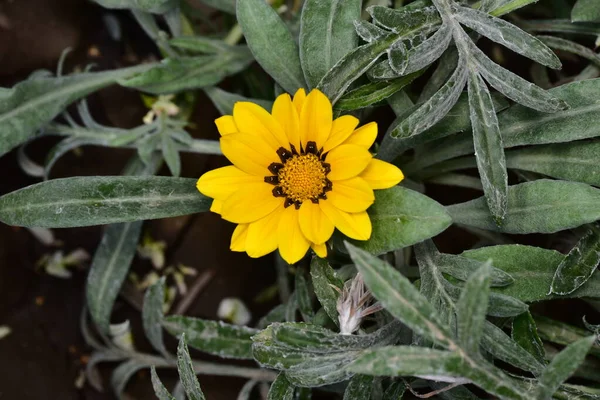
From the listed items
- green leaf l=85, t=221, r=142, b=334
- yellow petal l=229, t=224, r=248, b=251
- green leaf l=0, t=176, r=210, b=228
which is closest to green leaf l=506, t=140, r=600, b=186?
yellow petal l=229, t=224, r=248, b=251

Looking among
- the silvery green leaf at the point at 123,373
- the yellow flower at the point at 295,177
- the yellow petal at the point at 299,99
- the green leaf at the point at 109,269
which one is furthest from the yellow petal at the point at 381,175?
the silvery green leaf at the point at 123,373

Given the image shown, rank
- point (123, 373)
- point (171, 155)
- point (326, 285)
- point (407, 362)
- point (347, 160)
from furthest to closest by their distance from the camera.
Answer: point (123, 373)
point (171, 155)
point (326, 285)
point (347, 160)
point (407, 362)

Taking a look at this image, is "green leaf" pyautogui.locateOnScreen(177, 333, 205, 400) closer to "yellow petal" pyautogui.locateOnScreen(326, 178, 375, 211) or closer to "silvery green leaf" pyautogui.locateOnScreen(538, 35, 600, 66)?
"yellow petal" pyautogui.locateOnScreen(326, 178, 375, 211)

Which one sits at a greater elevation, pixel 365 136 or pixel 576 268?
pixel 365 136

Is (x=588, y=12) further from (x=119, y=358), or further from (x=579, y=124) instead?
(x=119, y=358)

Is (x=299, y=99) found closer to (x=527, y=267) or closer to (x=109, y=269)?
(x=527, y=267)

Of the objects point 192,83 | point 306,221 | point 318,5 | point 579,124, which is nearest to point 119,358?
point 192,83

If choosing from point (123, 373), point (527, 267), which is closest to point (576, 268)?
point (527, 267)
